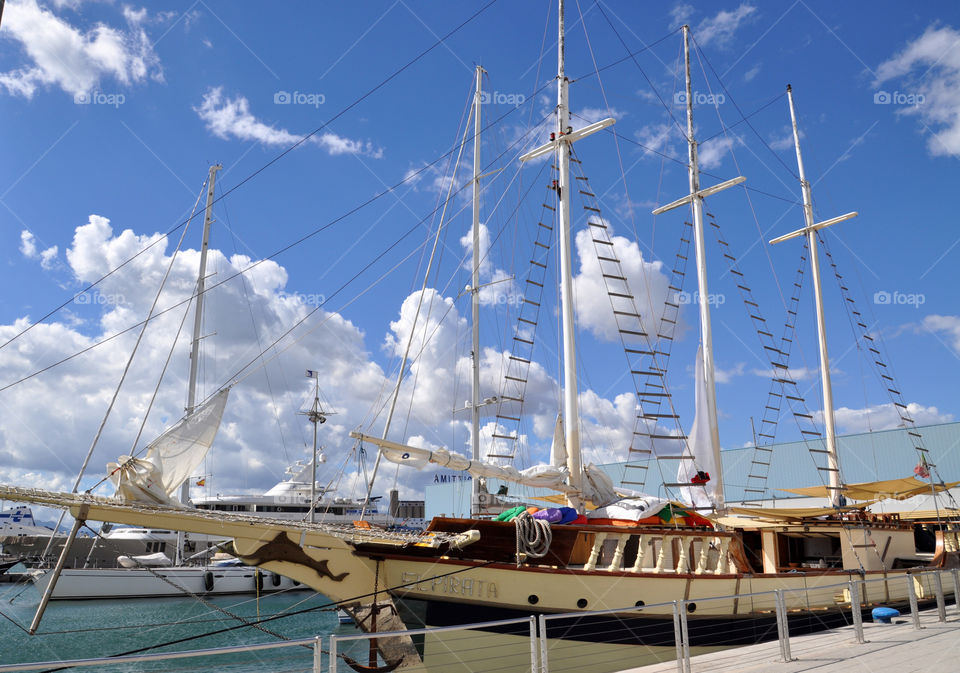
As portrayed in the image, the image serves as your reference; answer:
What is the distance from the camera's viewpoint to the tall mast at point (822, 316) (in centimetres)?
2577

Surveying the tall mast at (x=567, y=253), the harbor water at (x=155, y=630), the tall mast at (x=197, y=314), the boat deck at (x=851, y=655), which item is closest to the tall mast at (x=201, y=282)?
the tall mast at (x=197, y=314)

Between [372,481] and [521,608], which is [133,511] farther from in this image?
[521,608]

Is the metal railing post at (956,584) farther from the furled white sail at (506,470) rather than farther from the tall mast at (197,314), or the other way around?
the tall mast at (197,314)

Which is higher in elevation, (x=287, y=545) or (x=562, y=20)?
(x=562, y=20)

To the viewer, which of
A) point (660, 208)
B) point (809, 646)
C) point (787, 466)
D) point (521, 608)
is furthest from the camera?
point (787, 466)

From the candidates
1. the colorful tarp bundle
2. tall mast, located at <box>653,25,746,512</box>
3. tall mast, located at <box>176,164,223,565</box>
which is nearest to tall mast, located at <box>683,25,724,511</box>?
tall mast, located at <box>653,25,746,512</box>

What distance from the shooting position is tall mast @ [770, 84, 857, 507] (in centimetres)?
2577

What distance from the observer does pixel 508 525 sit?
1313 centimetres

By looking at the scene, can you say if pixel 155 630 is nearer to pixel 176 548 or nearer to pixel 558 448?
pixel 176 548

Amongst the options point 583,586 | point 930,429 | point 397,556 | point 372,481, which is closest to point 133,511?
point 397,556

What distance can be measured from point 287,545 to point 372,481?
3.93 metres

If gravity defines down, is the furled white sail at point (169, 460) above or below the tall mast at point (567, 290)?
below

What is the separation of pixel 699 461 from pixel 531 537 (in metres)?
9.32

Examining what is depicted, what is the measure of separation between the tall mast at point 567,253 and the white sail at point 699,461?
4.29 metres
